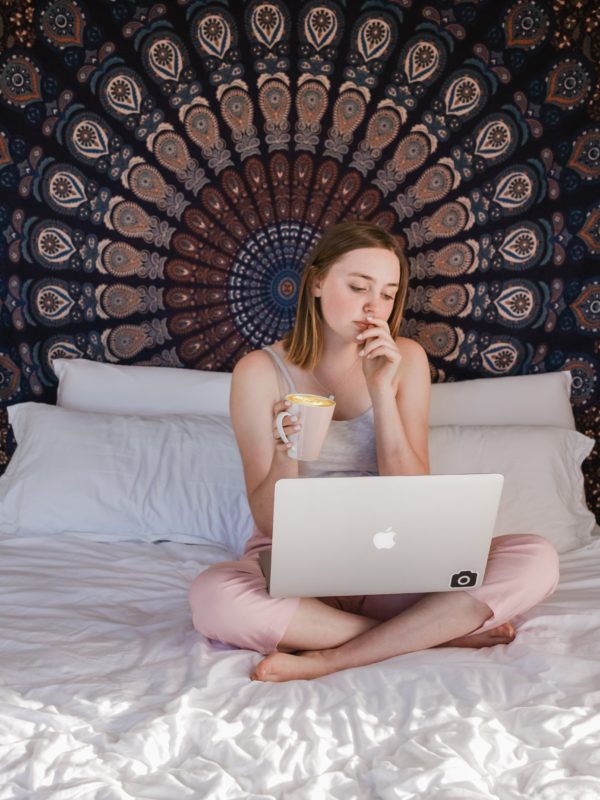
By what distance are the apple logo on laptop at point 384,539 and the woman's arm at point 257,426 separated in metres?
0.37

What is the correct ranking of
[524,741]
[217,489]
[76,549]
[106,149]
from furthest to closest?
1. [106,149]
2. [217,489]
3. [76,549]
4. [524,741]

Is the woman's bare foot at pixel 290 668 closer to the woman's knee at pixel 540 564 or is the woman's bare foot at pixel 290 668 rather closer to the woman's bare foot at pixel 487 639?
the woman's bare foot at pixel 487 639

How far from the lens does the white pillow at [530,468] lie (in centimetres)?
196

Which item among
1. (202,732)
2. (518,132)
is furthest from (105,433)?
(518,132)

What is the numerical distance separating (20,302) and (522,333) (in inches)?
62.9

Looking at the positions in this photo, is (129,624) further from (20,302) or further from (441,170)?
(441,170)

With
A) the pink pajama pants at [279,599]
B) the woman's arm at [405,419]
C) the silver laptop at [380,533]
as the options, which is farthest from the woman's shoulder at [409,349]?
the silver laptop at [380,533]

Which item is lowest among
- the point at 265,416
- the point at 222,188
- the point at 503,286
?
the point at 265,416

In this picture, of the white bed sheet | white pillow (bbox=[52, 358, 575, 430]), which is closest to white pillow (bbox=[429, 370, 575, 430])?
white pillow (bbox=[52, 358, 575, 430])

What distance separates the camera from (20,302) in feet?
7.78

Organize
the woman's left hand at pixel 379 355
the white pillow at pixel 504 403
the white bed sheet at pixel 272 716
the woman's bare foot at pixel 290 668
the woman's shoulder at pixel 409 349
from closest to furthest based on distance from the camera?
the white bed sheet at pixel 272 716, the woman's bare foot at pixel 290 668, the woman's left hand at pixel 379 355, the woman's shoulder at pixel 409 349, the white pillow at pixel 504 403

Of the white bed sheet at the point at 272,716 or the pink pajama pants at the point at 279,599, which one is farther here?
the pink pajama pants at the point at 279,599

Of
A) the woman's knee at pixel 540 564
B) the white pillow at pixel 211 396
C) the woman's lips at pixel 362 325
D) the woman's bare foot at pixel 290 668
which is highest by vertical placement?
the woman's lips at pixel 362 325

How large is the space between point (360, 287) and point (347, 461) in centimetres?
40
